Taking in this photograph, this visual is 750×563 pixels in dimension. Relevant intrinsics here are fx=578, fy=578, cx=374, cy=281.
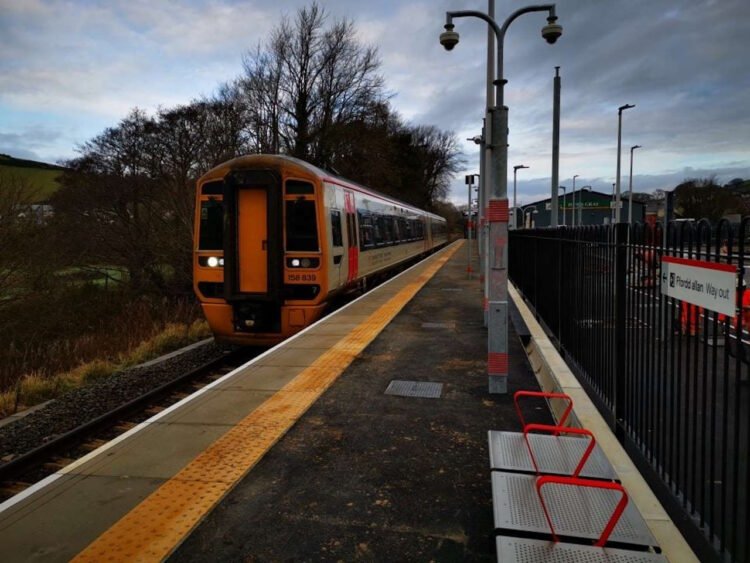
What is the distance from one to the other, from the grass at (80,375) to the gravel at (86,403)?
522 millimetres

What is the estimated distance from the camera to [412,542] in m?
3.26

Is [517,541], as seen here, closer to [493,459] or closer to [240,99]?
[493,459]

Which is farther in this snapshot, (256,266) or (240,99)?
(240,99)

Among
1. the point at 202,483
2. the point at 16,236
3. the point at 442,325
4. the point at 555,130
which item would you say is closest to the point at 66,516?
the point at 202,483

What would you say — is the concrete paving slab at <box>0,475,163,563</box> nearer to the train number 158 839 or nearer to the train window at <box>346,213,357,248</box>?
the train number 158 839

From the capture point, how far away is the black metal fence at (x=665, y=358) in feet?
9.44

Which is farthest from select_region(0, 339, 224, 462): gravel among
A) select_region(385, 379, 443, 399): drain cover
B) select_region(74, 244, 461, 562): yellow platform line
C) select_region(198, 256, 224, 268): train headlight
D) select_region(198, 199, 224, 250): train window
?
select_region(385, 379, 443, 399): drain cover

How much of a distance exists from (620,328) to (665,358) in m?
1.05

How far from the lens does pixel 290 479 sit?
13.3 feet

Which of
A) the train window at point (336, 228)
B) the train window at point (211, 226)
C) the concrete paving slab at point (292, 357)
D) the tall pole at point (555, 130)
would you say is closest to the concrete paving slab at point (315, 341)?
the concrete paving slab at point (292, 357)

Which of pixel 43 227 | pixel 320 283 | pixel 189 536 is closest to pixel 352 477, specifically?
pixel 189 536

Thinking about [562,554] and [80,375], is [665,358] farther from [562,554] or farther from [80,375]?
[80,375]

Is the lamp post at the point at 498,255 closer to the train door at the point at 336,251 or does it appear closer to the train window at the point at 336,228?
the train door at the point at 336,251

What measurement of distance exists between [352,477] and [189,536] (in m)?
1.19
